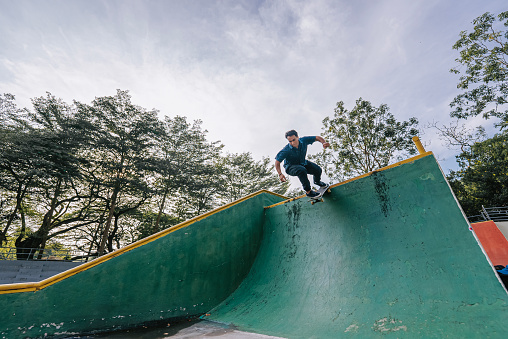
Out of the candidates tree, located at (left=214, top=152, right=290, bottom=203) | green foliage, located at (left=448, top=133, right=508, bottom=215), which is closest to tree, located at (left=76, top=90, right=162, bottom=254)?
tree, located at (left=214, top=152, right=290, bottom=203)

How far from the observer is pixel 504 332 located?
168 cm

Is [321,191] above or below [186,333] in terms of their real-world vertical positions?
above

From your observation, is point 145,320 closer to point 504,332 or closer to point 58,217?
point 504,332

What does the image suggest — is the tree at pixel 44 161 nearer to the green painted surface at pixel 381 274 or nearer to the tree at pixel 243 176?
the tree at pixel 243 176

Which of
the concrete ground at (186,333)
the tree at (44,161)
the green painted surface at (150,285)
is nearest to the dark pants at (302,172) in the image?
the green painted surface at (150,285)

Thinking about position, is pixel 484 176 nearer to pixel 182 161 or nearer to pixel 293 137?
pixel 293 137

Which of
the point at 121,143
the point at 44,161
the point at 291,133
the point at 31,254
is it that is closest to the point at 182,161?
the point at 121,143

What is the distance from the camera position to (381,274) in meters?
2.75

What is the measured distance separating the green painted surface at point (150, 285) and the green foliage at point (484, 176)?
18890 mm

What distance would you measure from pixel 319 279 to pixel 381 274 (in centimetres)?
89

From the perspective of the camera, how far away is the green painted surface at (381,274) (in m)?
2.05

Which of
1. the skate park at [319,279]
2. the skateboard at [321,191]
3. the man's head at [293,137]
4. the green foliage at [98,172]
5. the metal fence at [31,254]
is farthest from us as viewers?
the green foliage at [98,172]

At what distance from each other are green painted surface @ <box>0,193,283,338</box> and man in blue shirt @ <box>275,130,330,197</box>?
5.15 ft

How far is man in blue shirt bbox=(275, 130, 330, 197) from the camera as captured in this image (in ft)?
12.3
